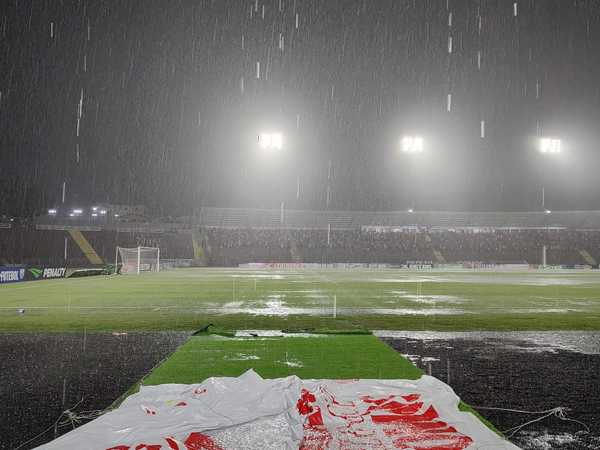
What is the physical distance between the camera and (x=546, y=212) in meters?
71.7

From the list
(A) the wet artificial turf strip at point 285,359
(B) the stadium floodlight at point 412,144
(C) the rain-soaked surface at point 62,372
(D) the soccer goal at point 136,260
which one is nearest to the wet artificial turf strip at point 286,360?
(A) the wet artificial turf strip at point 285,359

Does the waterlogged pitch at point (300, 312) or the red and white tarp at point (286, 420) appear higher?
the red and white tarp at point (286, 420)

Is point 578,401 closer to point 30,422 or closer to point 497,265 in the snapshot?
point 30,422

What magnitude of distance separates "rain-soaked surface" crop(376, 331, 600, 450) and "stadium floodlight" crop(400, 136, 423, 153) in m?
23.5

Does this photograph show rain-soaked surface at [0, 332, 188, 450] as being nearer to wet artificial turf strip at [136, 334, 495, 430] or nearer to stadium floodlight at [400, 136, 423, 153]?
wet artificial turf strip at [136, 334, 495, 430]

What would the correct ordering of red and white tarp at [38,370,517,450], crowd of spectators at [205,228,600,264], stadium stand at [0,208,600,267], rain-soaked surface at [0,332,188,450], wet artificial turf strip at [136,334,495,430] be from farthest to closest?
crowd of spectators at [205,228,600,264]
stadium stand at [0,208,600,267]
wet artificial turf strip at [136,334,495,430]
rain-soaked surface at [0,332,188,450]
red and white tarp at [38,370,517,450]

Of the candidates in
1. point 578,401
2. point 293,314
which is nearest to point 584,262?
point 293,314

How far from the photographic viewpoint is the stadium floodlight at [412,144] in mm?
31517

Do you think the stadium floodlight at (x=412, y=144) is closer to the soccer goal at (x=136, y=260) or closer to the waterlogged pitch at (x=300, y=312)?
the waterlogged pitch at (x=300, y=312)

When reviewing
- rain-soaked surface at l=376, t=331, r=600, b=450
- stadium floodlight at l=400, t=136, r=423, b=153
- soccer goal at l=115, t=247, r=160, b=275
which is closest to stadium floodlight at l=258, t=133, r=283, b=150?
stadium floodlight at l=400, t=136, r=423, b=153

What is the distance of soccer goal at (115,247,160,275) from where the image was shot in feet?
135

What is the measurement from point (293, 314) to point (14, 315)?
24.4 feet

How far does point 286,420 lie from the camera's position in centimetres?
381

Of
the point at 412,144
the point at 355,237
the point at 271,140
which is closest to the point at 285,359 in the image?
the point at 412,144
